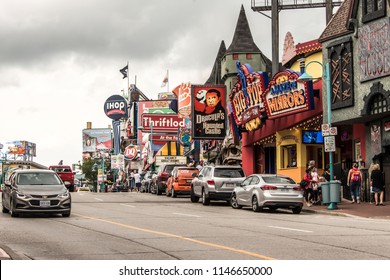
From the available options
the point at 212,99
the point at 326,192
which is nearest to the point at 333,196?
the point at 326,192

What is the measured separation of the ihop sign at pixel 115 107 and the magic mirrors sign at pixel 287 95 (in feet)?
305

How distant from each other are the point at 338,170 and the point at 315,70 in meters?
10.2

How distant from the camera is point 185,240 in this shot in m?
13.8

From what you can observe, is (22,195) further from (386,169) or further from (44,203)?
(386,169)

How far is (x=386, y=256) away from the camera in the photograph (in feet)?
36.5

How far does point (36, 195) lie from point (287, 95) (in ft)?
57.5

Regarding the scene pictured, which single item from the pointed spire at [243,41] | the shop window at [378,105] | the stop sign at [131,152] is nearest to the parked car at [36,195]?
the shop window at [378,105]

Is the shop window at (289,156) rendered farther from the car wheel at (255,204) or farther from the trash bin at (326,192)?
the car wheel at (255,204)

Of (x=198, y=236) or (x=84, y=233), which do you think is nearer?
(x=198, y=236)

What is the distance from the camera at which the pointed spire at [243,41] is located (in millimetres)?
52438

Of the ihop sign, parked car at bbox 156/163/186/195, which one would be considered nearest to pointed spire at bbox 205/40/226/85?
parked car at bbox 156/163/186/195

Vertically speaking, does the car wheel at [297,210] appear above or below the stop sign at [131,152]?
below
